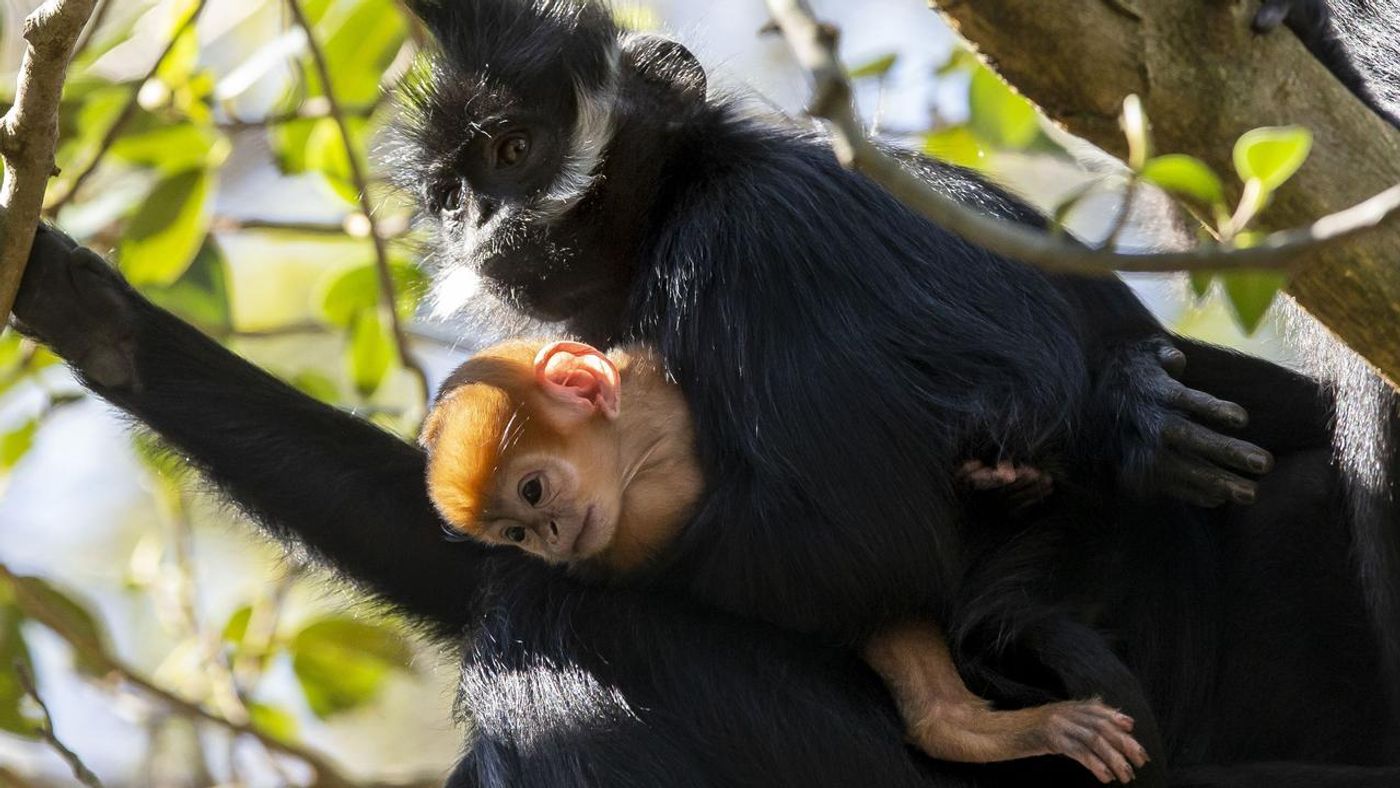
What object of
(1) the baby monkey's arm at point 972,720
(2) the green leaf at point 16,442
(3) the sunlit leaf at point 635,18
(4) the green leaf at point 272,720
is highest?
(3) the sunlit leaf at point 635,18

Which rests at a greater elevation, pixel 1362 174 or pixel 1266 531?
pixel 1362 174

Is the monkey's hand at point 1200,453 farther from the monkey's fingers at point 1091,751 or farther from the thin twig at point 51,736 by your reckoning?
the thin twig at point 51,736

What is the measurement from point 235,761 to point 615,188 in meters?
2.39

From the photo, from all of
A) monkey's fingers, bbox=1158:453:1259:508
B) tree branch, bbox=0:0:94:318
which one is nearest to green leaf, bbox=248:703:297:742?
tree branch, bbox=0:0:94:318

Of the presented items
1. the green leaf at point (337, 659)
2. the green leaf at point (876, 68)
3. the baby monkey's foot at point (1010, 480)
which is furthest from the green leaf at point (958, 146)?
the green leaf at point (337, 659)

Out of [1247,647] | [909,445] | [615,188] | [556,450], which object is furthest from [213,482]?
[1247,647]

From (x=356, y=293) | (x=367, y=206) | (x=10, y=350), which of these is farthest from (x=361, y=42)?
(x=10, y=350)

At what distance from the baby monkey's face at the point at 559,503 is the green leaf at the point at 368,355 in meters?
1.49

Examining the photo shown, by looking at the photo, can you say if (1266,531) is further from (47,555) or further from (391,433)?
(47,555)

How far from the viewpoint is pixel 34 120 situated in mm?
3020

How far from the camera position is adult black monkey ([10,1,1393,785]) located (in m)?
3.41

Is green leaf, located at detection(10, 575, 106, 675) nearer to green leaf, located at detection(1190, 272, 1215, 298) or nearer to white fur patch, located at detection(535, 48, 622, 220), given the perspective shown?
white fur patch, located at detection(535, 48, 622, 220)

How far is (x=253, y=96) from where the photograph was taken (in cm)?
745

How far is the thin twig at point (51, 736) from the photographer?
3904 millimetres
